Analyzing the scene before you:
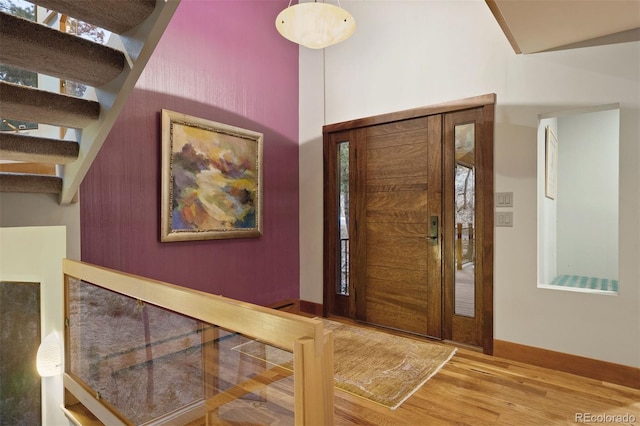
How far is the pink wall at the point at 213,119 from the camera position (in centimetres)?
253

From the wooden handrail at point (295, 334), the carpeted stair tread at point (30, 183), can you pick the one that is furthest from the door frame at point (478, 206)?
the carpeted stair tread at point (30, 183)

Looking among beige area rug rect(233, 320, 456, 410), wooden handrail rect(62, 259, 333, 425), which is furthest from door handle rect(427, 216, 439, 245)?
wooden handrail rect(62, 259, 333, 425)

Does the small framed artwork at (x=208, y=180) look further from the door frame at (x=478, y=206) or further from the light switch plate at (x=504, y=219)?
the light switch plate at (x=504, y=219)

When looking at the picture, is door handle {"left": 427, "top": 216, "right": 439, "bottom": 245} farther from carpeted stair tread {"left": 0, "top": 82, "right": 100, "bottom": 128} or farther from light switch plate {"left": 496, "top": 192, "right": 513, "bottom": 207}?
carpeted stair tread {"left": 0, "top": 82, "right": 100, "bottom": 128}

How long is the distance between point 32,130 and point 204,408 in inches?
87.1

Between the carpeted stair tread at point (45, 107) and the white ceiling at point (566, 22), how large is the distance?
2323 millimetres

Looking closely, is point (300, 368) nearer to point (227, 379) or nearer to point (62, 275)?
point (227, 379)

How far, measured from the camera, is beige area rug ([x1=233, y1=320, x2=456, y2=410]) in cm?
223

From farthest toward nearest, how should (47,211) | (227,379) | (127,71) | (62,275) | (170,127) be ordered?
(170,127)
(62,275)
(47,211)
(127,71)
(227,379)

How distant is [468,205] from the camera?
9.71ft

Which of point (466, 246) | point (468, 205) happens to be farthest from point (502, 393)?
point (468, 205)

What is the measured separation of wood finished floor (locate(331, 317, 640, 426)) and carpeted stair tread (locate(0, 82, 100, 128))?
7.09 ft

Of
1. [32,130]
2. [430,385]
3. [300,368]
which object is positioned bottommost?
[430,385]

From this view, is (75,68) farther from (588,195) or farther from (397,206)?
(588,195)
